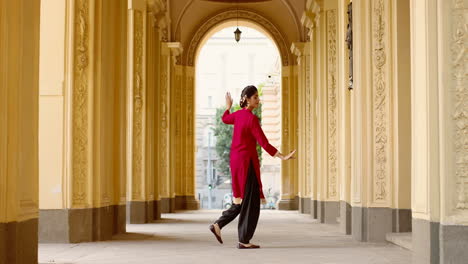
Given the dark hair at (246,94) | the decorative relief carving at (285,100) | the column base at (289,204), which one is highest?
the decorative relief carving at (285,100)

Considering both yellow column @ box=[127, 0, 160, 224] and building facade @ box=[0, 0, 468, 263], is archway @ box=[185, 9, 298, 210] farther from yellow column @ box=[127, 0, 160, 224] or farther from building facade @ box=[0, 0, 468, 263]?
yellow column @ box=[127, 0, 160, 224]

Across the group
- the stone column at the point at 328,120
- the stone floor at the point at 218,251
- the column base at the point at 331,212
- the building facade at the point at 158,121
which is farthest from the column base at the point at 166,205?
the stone floor at the point at 218,251

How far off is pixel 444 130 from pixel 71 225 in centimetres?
606

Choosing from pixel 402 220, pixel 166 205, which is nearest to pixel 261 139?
pixel 402 220

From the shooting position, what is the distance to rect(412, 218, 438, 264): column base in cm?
674

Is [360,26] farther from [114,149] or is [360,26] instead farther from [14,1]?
[14,1]

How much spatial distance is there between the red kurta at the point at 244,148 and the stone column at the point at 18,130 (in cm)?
325

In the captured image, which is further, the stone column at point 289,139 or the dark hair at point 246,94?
the stone column at point 289,139

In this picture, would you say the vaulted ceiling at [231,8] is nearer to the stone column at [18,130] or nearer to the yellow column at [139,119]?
the yellow column at [139,119]

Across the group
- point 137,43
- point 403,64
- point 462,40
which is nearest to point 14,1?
point 462,40

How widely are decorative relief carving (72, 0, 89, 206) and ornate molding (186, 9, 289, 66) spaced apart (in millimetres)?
18061

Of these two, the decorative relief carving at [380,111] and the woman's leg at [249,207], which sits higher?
the decorative relief carving at [380,111]

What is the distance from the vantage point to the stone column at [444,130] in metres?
6.60

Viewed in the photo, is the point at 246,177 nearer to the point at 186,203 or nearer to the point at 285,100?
the point at 186,203
